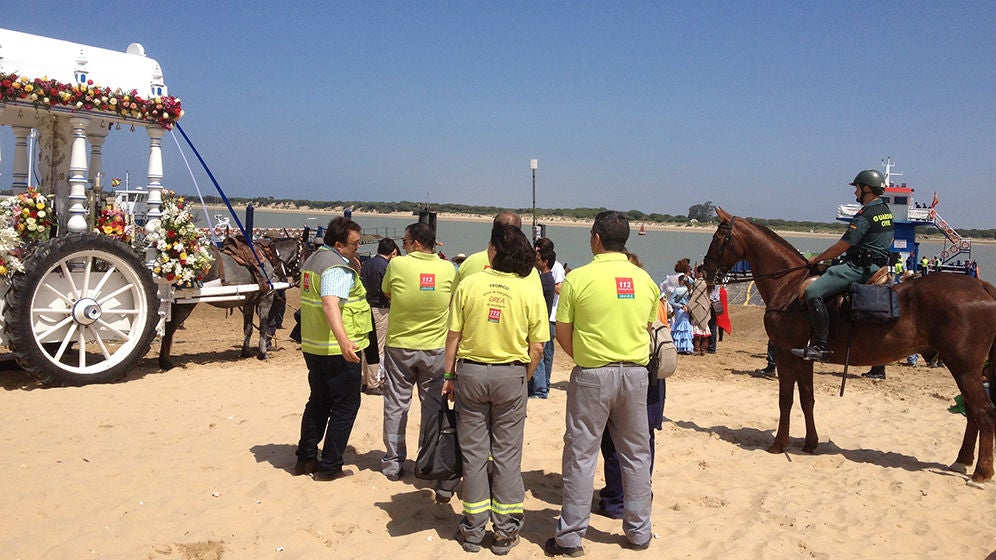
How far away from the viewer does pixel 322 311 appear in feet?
17.6

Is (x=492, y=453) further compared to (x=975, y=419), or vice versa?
(x=975, y=419)

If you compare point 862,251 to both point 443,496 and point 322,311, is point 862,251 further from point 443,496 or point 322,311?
point 322,311

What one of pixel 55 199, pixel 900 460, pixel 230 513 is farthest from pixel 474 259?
pixel 55 199

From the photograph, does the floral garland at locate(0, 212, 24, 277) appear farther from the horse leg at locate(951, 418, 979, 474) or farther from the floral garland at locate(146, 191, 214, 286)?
the horse leg at locate(951, 418, 979, 474)

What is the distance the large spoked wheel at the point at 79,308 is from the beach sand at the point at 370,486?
34cm

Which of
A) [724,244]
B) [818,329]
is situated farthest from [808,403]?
[724,244]

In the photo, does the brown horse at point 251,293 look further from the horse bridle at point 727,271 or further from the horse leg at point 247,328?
the horse bridle at point 727,271

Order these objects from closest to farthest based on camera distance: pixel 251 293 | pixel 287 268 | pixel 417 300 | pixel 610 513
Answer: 1. pixel 610 513
2. pixel 417 300
3. pixel 251 293
4. pixel 287 268

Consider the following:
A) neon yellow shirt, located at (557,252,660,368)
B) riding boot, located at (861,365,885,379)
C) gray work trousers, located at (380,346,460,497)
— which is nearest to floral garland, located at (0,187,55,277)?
gray work trousers, located at (380,346,460,497)

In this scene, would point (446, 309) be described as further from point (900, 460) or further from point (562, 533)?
point (900, 460)

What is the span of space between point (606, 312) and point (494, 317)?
68 cm

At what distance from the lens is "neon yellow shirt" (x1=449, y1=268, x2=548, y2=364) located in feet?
14.4

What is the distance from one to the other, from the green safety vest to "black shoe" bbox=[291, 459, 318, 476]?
0.91m

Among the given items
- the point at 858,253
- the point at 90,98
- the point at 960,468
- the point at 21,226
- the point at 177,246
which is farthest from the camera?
the point at 177,246
